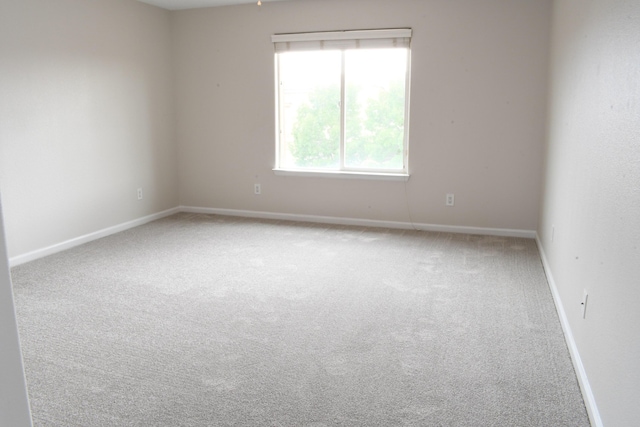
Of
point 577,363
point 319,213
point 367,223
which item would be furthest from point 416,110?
point 577,363

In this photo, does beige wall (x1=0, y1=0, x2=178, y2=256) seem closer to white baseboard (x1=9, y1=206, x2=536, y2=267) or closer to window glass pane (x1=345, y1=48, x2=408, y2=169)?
white baseboard (x1=9, y1=206, x2=536, y2=267)

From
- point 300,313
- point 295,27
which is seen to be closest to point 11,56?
point 295,27

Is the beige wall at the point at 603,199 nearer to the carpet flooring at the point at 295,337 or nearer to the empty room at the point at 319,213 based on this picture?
the empty room at the point at 319,213

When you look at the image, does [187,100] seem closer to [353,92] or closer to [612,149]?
[353,92]

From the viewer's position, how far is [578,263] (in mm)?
2656

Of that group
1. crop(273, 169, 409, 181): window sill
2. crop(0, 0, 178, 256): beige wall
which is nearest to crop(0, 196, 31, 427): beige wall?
crop(0, 0, 178, 256): beige wall

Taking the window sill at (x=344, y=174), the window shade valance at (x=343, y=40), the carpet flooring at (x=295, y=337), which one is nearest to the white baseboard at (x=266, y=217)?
the carpet flooring at (x=295, y=337)

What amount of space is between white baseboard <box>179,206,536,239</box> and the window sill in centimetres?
47

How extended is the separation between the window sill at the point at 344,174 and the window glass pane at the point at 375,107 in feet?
0.39

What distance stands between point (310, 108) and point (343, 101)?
40cm

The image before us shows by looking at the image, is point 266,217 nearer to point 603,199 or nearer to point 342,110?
point 342,110

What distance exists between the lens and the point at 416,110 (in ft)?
16.9

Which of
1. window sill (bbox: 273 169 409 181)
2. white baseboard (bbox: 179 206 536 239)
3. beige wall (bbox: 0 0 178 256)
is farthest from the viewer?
window sill (bbox: 273 169 409 181)

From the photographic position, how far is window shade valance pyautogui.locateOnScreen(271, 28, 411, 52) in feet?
16.6
